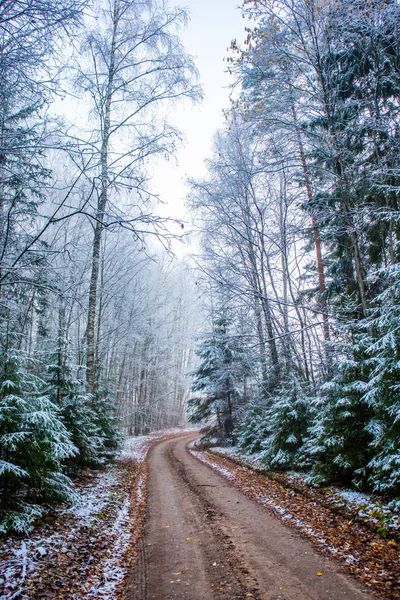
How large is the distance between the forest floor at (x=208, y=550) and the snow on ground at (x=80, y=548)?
1cm

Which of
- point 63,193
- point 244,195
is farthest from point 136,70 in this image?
point 63,193

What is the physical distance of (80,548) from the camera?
4.26 meters

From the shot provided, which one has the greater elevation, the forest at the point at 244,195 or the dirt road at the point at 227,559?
the forest at the point at 244,195

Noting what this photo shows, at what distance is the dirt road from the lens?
3.32m

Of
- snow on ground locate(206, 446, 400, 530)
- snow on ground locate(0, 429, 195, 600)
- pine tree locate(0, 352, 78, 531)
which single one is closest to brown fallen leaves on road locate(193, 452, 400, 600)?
snow on ground locate(206, 446, 400, 530)

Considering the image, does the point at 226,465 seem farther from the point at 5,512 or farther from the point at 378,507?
the point at 5,512

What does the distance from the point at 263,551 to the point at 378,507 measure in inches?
89.2

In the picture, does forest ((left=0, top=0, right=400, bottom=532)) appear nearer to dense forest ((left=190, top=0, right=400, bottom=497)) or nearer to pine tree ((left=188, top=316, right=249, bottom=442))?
dense forest ((left=190, top=0, right=400, bottom=497))

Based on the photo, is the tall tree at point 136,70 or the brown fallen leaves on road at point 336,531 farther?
the tall tree at point 136,70

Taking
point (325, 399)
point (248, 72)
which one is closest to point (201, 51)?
point (248, 72)

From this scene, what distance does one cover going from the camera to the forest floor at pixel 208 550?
3346 mm

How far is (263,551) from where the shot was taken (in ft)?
13.7

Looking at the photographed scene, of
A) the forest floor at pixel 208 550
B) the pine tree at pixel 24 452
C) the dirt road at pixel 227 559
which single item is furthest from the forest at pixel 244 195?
the dirt road at pixel 227 559

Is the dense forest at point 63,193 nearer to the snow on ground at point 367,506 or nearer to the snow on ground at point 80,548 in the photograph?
the snow on ground at point 80,548
